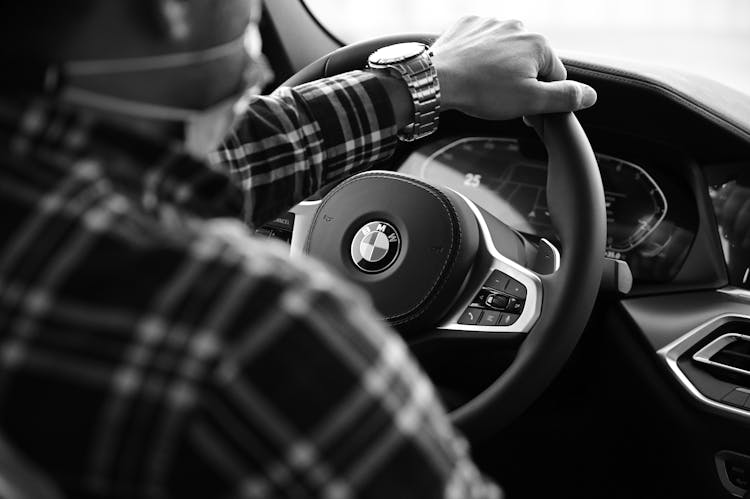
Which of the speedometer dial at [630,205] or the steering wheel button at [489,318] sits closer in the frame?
the steering wheel button at [489,318]

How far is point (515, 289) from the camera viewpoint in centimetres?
131

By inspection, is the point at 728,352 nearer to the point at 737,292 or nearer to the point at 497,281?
the point at 737,292

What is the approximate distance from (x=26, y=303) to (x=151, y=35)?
0.16 meters

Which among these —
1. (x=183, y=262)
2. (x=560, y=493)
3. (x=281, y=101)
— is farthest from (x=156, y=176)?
(x=560, y=493)

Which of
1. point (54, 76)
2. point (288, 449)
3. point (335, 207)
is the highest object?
point (54, 76)

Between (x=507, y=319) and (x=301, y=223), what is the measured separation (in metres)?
0.38

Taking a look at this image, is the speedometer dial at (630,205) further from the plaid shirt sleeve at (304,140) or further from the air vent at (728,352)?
the plaid shirt sleeve at (304,140)

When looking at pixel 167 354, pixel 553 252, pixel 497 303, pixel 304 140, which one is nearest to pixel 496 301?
pixel 497 303

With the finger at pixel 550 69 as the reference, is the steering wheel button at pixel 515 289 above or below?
below

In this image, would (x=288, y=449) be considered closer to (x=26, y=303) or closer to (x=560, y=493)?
(x=26, y=303)

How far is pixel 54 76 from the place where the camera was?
0.51m

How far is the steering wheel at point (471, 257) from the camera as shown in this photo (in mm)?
1176

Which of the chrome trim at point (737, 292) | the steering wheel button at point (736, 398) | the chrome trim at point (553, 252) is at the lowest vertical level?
the steering wheel button at point (736, 398)

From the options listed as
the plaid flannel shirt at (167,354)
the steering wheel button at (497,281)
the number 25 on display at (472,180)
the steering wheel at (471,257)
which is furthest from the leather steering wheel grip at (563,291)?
the plaid flannel shirt at (167,354)
